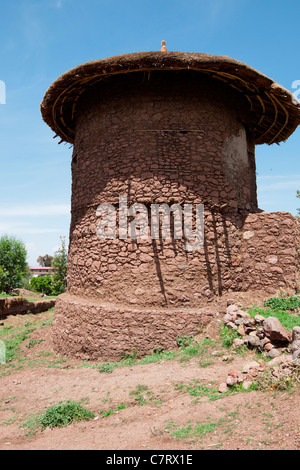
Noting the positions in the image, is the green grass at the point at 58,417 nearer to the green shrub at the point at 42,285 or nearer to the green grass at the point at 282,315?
the green grass at the point at 282,315

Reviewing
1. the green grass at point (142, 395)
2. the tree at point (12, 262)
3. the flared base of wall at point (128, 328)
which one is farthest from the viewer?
the tree at point (12, 262)

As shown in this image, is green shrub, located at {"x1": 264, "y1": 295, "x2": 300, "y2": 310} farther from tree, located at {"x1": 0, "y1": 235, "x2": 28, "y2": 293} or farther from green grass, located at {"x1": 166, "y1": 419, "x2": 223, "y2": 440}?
tree, located at {"x1": 0, "y1": 235, "x2": 28, "y2": 293}

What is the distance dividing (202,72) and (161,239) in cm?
396

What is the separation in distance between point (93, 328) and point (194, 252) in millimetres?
2729

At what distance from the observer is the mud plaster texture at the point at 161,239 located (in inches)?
288

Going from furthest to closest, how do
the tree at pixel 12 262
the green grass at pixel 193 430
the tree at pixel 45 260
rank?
the tree at pixel 45 260 → the tree at pixel 12 262 → the green grass at pixel 193 430

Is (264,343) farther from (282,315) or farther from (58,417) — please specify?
(58,417)

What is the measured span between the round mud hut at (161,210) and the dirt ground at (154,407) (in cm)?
85

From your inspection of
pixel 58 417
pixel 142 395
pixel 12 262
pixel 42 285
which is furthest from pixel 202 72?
pixel 42 285

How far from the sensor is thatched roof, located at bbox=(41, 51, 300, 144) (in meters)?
7.14

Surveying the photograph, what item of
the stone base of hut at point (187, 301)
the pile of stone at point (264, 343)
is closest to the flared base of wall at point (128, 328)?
the stone base of hut at point (187, 301)

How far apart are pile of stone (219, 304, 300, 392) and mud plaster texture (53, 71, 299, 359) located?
991 millimetres
